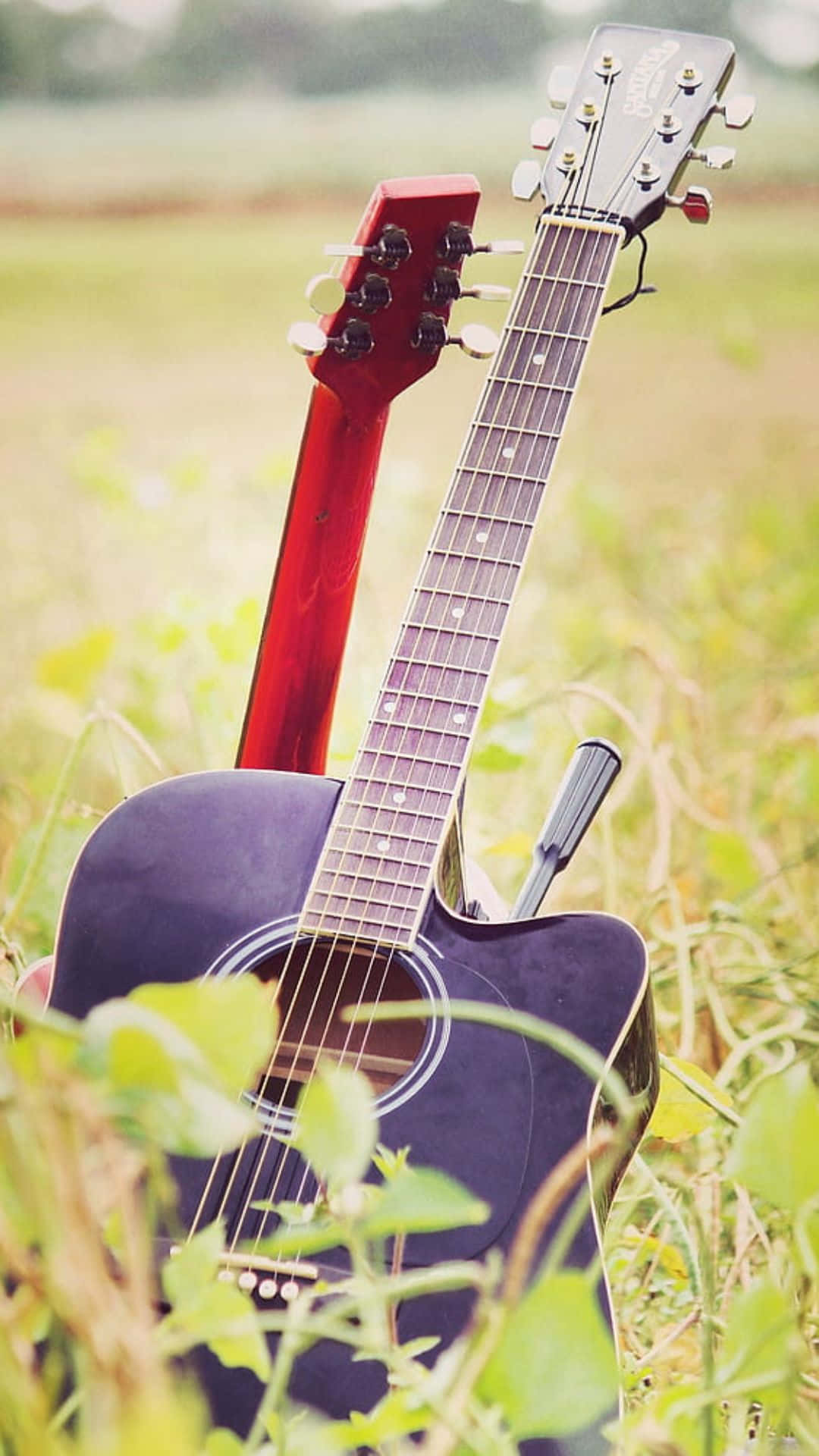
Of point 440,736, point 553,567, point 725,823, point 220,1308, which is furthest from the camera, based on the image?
point 553,567

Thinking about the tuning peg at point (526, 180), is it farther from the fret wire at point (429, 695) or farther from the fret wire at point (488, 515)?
the fret wire at point (429, 695)

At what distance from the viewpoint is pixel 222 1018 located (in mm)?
333

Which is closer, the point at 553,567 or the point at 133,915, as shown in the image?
the point at 133,915

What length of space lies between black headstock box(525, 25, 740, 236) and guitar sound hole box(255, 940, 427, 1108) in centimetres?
51

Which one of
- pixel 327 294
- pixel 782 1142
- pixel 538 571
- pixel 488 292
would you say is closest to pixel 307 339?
pixel 327 294

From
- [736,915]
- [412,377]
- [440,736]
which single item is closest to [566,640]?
[736,915]

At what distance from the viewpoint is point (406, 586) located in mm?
2547

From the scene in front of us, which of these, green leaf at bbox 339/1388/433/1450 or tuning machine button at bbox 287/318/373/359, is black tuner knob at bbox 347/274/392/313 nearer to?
tuning machine button at bbox 287/318/373/359

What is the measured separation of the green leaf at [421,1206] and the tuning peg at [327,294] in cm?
61

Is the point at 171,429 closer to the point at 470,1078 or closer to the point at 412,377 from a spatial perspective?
the point at 412,377

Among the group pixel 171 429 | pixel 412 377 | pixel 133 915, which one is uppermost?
pixel 171 429

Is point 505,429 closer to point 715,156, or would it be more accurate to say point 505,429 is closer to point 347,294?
point 347,294

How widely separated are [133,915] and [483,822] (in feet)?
2.80

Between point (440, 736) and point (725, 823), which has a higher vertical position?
point (725, 823)
